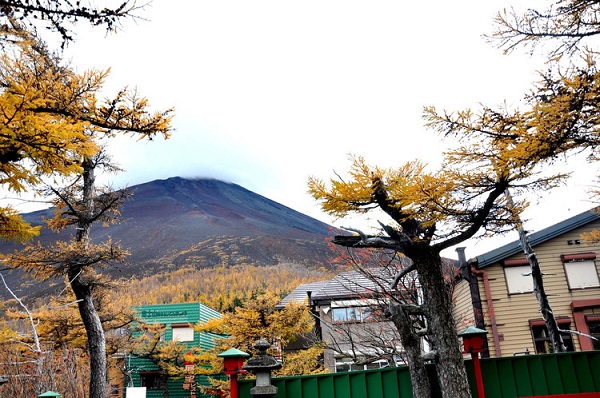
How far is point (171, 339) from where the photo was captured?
28625mm

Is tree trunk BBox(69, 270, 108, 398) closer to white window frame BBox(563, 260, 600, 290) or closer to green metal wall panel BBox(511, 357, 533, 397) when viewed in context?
green metal wall panel BBox(511, 357, 533, 397)

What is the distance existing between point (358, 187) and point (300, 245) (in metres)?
117

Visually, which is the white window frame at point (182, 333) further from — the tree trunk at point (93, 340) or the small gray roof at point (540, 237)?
the small gray roof at point (540, 237)

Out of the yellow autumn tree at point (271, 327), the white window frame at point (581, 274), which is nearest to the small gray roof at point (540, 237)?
the white window frame at point (581, 274)

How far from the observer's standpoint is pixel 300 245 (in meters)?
124

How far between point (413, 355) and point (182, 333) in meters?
24.4

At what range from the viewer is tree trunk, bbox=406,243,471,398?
22.3 ft

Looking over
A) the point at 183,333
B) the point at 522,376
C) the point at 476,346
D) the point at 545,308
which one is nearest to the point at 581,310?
the point at 545,308

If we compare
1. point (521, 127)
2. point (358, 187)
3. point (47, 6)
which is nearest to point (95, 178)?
point (358, 187)

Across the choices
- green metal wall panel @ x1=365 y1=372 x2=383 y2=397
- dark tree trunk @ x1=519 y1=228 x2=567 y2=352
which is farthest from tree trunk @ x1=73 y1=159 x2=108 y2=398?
dark tree trunk @ x1=519 y1=228 x2=567 y2=352

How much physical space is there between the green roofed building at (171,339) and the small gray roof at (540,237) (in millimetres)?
17556

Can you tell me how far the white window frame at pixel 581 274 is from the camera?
603 inches

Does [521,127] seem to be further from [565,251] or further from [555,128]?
[565,251]

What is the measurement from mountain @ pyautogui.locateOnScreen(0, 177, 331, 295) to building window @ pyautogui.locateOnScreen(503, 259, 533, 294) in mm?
60134
